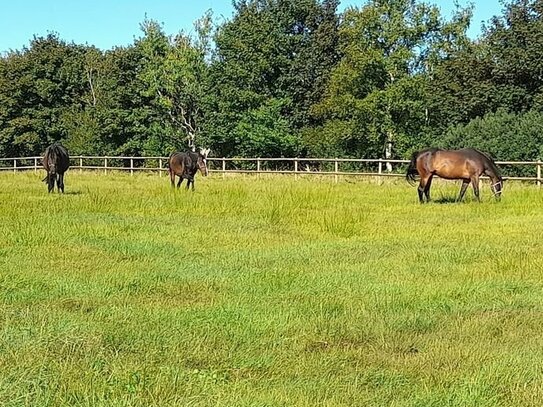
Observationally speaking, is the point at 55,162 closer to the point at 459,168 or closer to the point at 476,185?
the point at 459,168

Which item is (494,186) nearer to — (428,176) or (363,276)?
(428,176)

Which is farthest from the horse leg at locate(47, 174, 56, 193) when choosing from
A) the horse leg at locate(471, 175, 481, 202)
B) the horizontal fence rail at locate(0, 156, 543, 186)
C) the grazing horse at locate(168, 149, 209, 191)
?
the horizontal fence rail at locate(0, 156, 543, 186)

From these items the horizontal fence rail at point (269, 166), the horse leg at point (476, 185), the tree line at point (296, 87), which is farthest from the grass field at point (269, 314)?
the tree line at point (296, 87)

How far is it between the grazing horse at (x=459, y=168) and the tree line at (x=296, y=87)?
516 inches

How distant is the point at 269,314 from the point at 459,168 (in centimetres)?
1318

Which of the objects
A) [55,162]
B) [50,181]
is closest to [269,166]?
[50,181]

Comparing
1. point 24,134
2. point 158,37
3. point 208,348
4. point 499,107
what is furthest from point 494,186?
point 24,134

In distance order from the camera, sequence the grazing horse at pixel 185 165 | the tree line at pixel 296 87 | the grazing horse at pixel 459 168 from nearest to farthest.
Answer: the grazing horse at pixel 459 168, the grazing horse at pixel 185 165, the tree line at pixel 296 87

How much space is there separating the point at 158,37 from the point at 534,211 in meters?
37.2

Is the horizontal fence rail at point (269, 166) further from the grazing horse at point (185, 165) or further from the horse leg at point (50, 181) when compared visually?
the horse leg at point (50, 181)

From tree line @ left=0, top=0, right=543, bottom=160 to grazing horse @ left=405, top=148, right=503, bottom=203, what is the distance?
1311 cm

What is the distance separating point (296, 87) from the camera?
44.3 m

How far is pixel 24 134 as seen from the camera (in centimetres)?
5188

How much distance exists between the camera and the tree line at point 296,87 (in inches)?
1441
